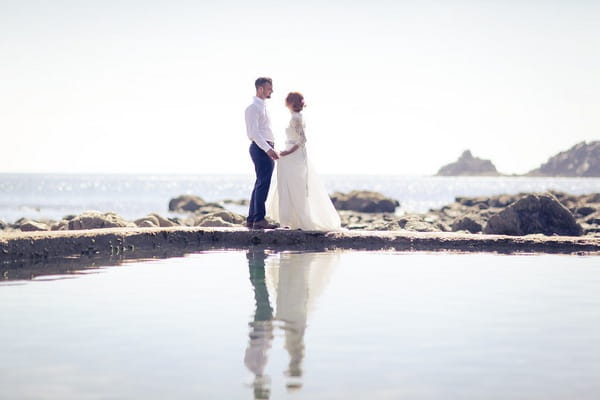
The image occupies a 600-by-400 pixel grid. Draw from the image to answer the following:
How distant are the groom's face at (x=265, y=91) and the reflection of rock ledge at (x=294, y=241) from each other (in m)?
1.94

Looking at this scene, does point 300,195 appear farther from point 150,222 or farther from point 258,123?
point 150,222

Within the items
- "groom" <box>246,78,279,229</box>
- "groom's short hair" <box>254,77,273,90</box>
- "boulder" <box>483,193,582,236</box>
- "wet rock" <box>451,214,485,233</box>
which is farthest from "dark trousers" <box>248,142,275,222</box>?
"wet rock" <box>451,214,485,233</box>

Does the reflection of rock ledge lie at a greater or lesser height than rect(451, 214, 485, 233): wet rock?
greater

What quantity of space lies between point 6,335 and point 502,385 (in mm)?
3249

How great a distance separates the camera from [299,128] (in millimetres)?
10664

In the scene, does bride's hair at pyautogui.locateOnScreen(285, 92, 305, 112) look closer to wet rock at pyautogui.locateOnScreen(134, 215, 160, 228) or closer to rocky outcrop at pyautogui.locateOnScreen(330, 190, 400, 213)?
wet rock at pyautogui.locateOnScreen(134, 215, 160, 228)

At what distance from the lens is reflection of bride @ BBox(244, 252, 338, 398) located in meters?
4.32

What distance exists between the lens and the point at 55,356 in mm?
4426

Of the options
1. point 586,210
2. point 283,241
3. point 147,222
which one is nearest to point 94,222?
point 147,222

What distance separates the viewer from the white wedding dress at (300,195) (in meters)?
10.9

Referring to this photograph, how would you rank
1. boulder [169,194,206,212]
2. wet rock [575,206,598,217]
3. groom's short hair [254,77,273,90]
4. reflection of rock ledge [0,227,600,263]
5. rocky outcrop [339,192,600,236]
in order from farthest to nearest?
1. boulder [169,194,206,212]
2. wet rock [575,206,598,217]
3. rocky outcrop [339,192,600,236]
4. groom's short hair [254,77,273,90]
5. reflection of rock ledge [0,227,600,263]

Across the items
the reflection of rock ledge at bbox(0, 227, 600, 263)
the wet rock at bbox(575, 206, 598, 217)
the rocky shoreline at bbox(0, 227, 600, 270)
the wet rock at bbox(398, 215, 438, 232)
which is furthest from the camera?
the wet rock at bbox(575, 206, 598, 217)

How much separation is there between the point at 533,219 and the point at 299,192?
7106mm

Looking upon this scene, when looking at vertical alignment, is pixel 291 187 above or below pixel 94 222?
above
